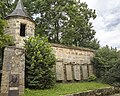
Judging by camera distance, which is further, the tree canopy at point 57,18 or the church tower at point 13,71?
the tree canopy at point 57,18

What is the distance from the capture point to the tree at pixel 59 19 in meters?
20.0

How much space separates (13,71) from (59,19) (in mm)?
11389

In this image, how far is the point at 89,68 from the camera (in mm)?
16906

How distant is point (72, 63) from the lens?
15906 millimetres

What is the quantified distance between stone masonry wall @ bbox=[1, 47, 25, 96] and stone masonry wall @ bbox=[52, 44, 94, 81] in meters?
4.19

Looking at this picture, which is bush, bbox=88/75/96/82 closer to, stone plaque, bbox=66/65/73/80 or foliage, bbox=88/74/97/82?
foliage, bbox=88/74/97/82

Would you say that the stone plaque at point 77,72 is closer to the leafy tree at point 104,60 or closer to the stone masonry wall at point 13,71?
the leafy tree at point 104,60

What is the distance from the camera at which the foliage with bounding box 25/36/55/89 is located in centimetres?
1141

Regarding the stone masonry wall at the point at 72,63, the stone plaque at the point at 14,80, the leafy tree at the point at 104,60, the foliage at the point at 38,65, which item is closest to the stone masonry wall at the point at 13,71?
the stone plaque at the point at 14,80

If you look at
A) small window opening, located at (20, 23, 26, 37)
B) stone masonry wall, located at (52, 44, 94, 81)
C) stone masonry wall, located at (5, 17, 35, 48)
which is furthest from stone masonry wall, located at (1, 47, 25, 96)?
stone masonry wall, located at (52, 44, 94, 81)

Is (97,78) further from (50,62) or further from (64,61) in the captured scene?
(50,62)

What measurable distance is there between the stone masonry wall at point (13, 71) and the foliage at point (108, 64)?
7680mm

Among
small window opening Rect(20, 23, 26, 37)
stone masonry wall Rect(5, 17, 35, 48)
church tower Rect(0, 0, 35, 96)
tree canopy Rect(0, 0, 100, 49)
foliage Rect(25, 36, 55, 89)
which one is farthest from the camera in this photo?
tree canopy Rect(0, 0, 100, 49)

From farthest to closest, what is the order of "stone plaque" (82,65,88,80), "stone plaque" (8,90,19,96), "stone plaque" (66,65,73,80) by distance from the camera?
"stone plaque" (82,65,88,80) < "stone plaque" (66,65,73,80) < "stone plaque" (8,90,19,96)
